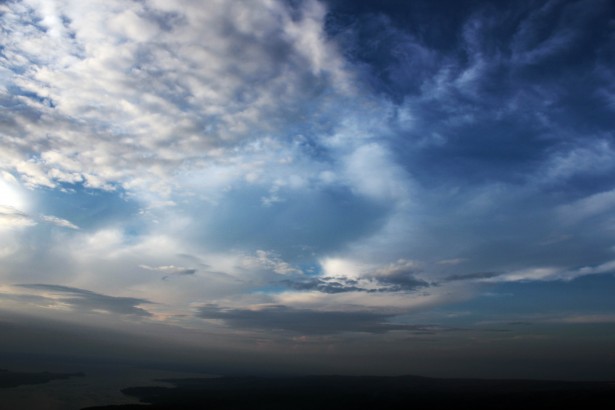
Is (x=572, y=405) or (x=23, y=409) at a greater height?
(x=572, y=405)

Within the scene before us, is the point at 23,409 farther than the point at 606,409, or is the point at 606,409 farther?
the point at 23,409

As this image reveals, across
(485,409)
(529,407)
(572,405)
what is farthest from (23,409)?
(572,405)

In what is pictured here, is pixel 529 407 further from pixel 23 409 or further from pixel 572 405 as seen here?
pixel 23 409

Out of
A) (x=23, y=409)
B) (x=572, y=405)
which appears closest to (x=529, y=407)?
(x=572, y=405)

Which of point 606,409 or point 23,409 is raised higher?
point 606,409

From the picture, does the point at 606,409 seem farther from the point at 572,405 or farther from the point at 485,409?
the point at 485,409

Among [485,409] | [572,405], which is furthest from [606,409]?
[485,409]

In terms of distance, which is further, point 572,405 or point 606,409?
point 572,405

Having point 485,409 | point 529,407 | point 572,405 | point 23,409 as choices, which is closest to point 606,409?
point 572,405
